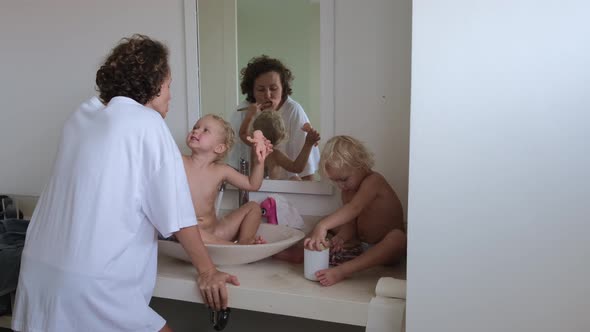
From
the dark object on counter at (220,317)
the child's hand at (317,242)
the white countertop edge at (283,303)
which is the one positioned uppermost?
the child's hand at (317,242)

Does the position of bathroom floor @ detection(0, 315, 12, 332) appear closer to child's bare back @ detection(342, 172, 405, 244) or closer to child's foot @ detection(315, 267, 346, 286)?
child's foot @ detection(315, 267, 346, 286)

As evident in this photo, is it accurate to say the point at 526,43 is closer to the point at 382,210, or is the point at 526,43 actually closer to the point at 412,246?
the point at 412,246

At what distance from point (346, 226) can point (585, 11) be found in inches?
39.2

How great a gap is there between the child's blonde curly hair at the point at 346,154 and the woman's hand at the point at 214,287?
1.58 feet

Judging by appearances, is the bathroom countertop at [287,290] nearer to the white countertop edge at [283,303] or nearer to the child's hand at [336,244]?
the white countertop edge at [283,303]

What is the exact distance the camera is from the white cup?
1.36 meters

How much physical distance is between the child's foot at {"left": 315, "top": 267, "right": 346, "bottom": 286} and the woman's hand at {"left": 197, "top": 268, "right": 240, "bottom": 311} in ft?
0.74

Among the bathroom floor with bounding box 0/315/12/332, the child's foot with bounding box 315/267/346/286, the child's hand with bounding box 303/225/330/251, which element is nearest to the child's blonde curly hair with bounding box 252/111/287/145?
the child's hand with bounding box 303/225/330/251

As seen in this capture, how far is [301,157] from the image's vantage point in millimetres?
1751

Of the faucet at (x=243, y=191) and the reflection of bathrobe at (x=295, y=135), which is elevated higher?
the reflection of bathrobe at (x=295, y=135)

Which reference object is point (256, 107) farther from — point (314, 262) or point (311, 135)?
point (314, 262)

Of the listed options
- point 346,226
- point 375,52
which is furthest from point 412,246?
point 375,52

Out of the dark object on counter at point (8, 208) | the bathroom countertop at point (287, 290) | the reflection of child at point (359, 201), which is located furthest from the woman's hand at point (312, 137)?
the dark object on counter at point (8, 208)

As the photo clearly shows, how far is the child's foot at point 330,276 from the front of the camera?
52.1 inches
